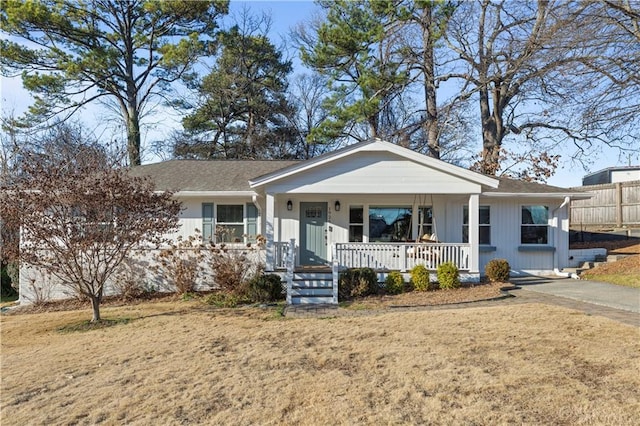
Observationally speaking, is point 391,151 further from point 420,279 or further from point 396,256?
point 420,279

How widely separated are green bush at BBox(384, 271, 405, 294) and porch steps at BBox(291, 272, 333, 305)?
1.50 metres

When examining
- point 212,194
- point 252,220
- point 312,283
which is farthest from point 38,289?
point 312,283

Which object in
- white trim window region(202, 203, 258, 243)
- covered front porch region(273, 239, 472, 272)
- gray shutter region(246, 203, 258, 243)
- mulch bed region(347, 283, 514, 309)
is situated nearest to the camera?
mulch bed region(347, 283, 514, 309)

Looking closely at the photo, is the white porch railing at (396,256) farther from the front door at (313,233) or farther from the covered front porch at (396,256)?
the front door at (313,233)

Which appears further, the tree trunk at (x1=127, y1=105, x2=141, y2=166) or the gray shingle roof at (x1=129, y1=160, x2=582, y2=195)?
the tree trunk at (x1=127, y1=105, x2=141, y2=166)

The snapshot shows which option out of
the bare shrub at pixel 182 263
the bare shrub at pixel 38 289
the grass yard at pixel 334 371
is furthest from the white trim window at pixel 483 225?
the bare shrub at pixel 38 289

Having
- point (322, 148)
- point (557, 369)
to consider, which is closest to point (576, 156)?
point (322, 148)

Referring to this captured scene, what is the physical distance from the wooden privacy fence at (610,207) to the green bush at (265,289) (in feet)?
45.0

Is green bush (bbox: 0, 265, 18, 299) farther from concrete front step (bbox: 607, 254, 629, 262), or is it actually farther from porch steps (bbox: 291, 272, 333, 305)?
concrete front step (bbox: 607, 254, 629, 262)

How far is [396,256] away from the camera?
11406 mm

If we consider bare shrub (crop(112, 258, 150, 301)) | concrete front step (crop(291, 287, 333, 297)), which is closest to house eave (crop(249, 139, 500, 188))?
concrete front step (crop(291, 287, 333, 297))

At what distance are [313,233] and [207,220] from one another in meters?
3.32

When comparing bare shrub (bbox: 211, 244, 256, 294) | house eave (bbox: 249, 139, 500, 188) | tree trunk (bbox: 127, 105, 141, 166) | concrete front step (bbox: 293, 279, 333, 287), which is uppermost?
tree trunk (bbox: 127, 105, 141, 166)

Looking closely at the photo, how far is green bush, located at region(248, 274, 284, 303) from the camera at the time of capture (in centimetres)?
1014
